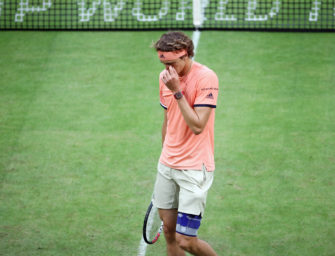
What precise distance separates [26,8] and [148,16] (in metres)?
2.91

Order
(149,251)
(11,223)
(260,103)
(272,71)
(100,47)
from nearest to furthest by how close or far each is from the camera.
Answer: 1. (149,251)
2. (11,223)
3. (260,103)
4. (272,71)
5. (100,47)

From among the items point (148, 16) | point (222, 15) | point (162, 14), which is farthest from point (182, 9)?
point (222, 15)

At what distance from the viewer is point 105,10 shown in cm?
1277

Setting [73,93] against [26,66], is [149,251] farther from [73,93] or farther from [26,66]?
[26,66]

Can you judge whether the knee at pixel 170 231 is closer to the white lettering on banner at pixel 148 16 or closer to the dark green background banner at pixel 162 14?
the dark green background banner at pixel 162 14

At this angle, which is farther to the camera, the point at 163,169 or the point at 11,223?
the point at 11,223

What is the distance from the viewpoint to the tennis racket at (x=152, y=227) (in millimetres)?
5242

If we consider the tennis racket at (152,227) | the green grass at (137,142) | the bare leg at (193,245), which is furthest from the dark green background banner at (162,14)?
the bare leg at (193,245)

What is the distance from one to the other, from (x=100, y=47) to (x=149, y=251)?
6388 millimetres

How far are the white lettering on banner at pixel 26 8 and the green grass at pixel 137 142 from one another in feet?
3.34

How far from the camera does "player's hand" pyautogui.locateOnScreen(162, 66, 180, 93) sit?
14.1 feet

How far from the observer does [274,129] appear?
8016 millimetres

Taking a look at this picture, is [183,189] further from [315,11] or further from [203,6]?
[315,11]

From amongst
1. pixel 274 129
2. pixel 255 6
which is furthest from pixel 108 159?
pixel 255 6
